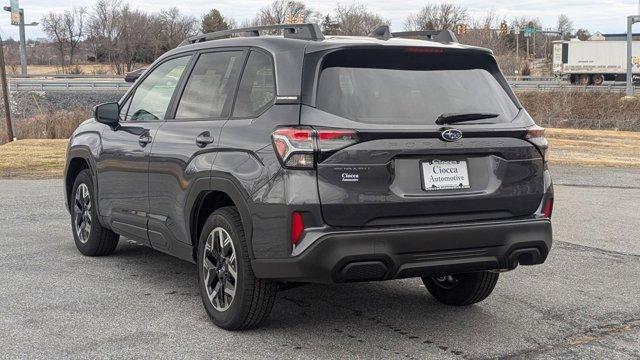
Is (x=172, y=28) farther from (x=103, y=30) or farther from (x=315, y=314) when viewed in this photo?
(x=315, y=314)

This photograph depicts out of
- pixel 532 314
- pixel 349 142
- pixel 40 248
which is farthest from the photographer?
pixel 40 248

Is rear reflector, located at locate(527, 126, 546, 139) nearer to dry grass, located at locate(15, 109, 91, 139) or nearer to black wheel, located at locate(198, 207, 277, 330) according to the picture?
black wheel, located at locate(198, 207, 277, 330)

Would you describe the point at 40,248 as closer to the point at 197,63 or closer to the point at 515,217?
the point at 197,63

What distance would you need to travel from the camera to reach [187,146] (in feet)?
18.0

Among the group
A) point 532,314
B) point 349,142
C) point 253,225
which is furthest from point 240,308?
point 532,314

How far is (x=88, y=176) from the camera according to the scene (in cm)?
724

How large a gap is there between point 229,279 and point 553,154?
56.9 ft

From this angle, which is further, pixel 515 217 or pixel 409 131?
pixel 515 217

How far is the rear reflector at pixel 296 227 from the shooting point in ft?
14.5

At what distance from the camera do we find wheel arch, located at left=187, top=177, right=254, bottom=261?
474cm

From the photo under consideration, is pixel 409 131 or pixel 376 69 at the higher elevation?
pixel 376 69

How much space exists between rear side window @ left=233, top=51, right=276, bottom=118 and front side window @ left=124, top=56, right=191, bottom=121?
97 centimetres

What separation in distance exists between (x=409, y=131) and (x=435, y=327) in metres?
1.43

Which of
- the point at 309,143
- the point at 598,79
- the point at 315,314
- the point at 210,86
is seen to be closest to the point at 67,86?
the point at 598,79
